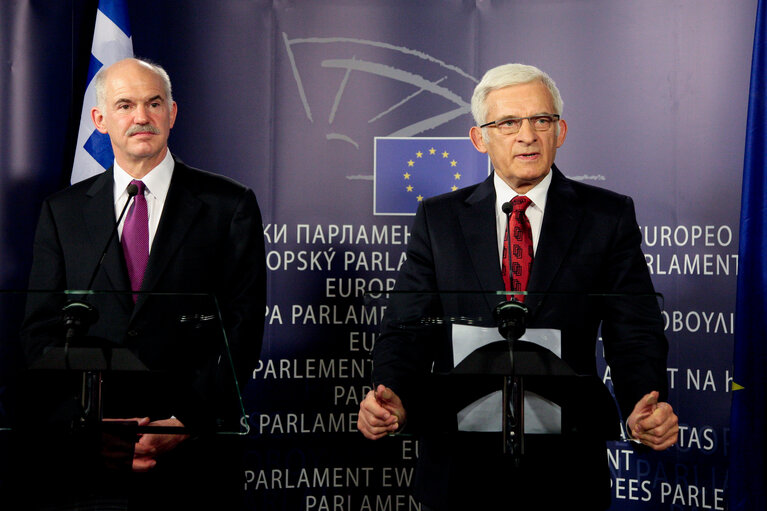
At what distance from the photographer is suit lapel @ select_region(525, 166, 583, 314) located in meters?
2.43

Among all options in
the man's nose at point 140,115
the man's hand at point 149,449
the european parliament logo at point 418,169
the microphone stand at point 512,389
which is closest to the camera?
the microphone stand at point 512,389

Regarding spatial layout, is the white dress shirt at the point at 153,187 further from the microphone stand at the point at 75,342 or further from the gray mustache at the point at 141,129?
the microphone stand at the point at 75,342

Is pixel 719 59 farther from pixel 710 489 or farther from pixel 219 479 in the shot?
pixel 219 479

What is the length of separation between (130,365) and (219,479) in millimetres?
975

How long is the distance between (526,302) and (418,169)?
85.9 inches

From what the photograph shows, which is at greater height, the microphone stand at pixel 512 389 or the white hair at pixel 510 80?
the white hair at pixel 510 80

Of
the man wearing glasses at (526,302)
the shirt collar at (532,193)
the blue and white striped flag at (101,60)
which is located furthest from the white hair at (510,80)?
the blue and white striped flag at (101,60)

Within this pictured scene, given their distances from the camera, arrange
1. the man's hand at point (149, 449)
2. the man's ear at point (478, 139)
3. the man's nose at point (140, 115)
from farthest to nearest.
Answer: the man's nose at point (140, 115), the man's ear at point (478, 139), the man's hand at point (149, 449)

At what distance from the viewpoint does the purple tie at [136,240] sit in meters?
2.69

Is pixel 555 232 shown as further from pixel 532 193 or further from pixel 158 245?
pixel 158 245

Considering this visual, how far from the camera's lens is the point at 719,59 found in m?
3.73

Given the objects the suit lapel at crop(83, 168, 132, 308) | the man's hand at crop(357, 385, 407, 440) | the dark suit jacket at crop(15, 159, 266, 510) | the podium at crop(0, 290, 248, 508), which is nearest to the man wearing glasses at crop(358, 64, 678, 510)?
the man's hand at crop(357, 385, 407, 440)

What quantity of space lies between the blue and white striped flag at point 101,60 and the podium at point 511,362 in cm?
230

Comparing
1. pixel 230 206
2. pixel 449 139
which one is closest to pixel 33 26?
pixel 230 206
